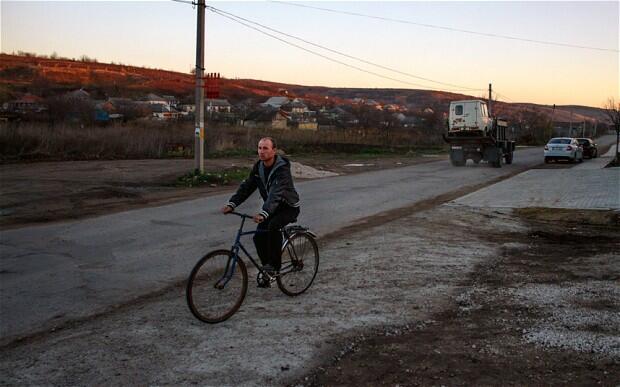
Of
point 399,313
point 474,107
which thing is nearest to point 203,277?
point 399,313

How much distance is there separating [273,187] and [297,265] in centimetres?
110

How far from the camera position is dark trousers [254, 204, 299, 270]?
19.6ft

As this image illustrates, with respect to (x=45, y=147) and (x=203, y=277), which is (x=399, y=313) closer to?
(x=203, y=277)

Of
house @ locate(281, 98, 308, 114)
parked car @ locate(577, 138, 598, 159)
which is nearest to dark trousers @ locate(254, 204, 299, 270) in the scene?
parked car @ locate(577, 138, 598, 159)

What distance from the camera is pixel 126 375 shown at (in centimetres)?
419

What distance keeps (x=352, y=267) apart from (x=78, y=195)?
10385 millimetres

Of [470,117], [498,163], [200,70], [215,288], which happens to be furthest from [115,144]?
[215,288]

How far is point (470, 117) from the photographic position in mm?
30516

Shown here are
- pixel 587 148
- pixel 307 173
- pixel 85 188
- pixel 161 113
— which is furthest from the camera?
pixel 161 113

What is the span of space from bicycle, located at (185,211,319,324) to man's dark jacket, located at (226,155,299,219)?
242mm

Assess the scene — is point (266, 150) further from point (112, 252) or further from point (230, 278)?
point (112, 252)

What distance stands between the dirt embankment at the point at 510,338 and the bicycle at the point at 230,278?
1.35m

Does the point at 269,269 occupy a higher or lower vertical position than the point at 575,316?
higher

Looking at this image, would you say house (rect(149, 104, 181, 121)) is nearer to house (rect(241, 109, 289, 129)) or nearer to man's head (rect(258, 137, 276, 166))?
house (rect(241, 109, 289, 129))
